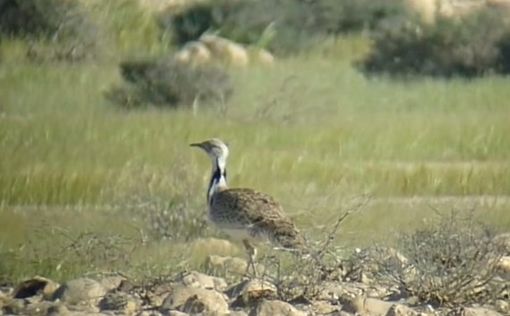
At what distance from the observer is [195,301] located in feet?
42.2

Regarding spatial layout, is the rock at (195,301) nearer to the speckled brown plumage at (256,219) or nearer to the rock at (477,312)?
the speckled brown plumage at (256,219)

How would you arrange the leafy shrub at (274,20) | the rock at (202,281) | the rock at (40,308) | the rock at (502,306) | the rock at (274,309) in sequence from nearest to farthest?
the rock at (274,309)
the rock at (40,308)
the rock at (502,306)
the rock at (202,281)
the leafy shrub at (274,20)


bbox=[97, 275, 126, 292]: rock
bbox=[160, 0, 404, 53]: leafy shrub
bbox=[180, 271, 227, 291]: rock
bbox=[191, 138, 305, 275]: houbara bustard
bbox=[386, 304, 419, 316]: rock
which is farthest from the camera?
bbox=[160, 0, 404, 53]: leafy shrub

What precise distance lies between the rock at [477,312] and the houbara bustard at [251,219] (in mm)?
1355

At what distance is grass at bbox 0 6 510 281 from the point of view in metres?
15.2

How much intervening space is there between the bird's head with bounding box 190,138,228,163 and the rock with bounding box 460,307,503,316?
2.58 m

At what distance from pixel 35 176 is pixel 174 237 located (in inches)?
49.2

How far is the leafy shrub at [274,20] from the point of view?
1545cm

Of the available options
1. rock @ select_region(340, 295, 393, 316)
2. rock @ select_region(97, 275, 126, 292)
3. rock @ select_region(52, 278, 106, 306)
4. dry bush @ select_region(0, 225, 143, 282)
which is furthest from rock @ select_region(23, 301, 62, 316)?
rock @ select_region(340, 295, 393, 316)

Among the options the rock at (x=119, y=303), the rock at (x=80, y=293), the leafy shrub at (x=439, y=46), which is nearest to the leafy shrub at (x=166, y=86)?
the leafy shrub at (x=439, y=46)

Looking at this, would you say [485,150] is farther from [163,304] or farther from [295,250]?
[163,304]

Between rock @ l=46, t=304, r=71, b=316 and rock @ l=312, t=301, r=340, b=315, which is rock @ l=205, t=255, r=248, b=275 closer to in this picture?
rock @ l=312, t=301, r=340, b=315

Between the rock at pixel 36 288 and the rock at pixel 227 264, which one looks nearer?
the rock at pixel 36 288

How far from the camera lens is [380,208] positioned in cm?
1533
